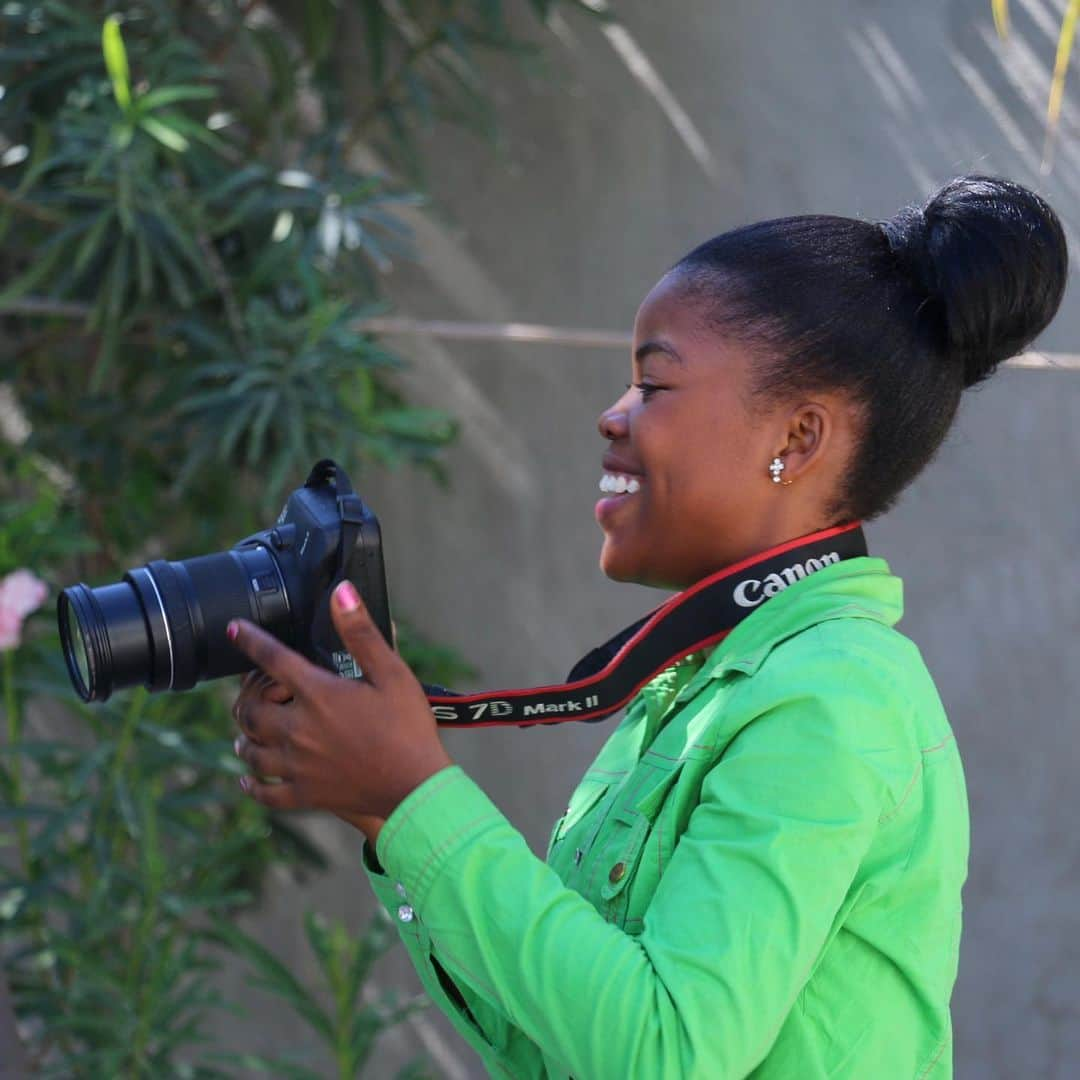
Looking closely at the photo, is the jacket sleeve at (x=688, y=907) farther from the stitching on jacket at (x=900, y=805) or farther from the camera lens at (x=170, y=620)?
the camera lens at (x=170, y=620)

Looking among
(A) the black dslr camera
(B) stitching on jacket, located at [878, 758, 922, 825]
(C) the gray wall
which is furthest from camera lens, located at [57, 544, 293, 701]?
(C) the gray wall

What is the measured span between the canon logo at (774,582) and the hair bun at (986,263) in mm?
198

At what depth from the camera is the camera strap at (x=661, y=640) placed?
1.15 m

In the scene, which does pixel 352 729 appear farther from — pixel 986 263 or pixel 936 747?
pixel 986 263

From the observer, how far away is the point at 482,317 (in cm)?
349

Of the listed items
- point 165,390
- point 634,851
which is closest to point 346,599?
point 634,851

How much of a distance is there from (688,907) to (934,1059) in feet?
0.94

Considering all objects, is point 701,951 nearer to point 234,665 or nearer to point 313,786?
point 313,786

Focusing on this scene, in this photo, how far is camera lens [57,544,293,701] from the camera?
1110 millimetres

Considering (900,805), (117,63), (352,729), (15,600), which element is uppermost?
(117,63)

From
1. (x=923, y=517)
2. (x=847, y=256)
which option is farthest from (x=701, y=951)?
(x=923, y=517)

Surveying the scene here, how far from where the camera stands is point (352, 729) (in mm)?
977

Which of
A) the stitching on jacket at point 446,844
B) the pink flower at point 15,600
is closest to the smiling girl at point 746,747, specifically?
the stitching on jacket at point 446,844

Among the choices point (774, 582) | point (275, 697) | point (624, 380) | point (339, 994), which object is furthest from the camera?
point (624, 380)
